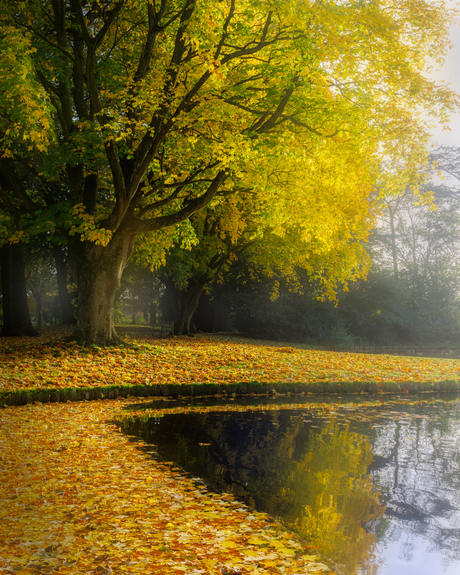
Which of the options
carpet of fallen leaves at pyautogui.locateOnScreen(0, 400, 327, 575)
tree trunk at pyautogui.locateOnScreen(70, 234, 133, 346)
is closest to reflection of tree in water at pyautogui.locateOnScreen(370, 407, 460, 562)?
carpet of fallen leaves at pyautogui.locateOnScreen(0, 400, 327, 575)

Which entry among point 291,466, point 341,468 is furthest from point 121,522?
point 341,468

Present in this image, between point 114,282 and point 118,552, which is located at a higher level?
point 114,282

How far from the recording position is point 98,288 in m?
14.7

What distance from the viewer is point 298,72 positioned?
37.4 feet

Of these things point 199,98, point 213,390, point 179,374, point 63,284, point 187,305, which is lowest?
point 213,390

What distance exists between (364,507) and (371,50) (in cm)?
1008

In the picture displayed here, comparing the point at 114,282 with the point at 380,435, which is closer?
the point at 380,435

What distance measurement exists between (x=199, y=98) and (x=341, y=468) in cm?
932

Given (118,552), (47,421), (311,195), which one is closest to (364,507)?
(118,552)

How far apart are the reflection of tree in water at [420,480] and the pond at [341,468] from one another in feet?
0.04

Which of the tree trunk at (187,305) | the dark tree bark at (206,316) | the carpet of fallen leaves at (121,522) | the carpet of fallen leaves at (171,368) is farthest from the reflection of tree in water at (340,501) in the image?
the dark tree bark at (206,316)

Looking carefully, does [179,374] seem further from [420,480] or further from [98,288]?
[420,480]

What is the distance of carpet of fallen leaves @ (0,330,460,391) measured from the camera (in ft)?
35.8

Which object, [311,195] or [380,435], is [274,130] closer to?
[311,195]
